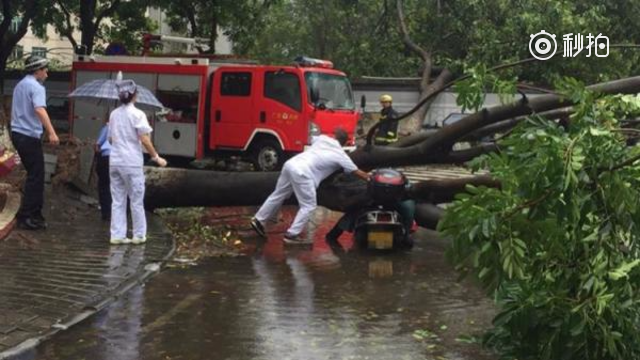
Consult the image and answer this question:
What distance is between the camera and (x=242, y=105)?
1791 cm

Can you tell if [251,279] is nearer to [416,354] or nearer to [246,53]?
[416,354]

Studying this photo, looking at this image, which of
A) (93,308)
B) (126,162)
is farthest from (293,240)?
(93,308)

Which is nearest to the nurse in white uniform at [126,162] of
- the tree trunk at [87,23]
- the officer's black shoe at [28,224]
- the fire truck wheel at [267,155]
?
the officer's black shoe at [28,224]

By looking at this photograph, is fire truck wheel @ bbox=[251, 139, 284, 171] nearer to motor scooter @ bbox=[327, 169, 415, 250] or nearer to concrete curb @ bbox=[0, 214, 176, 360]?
motor scooter @ bbox=[327, 169, 415, 250]

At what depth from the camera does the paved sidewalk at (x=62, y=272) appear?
5676 mm

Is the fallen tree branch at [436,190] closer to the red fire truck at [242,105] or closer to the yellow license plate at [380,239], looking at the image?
the yellow license plate at [380,239]

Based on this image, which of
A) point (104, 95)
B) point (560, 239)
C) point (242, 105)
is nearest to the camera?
point (560, 239)

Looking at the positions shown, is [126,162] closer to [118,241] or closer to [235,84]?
[118,241]

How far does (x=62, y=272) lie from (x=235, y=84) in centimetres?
1118

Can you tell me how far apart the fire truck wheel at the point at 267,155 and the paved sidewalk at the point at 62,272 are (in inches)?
283

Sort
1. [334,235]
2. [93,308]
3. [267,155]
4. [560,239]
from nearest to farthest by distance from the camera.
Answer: [560,239], [93,308], [334,235], [267,155]

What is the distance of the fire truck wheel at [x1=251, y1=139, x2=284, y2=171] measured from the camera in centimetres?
1741

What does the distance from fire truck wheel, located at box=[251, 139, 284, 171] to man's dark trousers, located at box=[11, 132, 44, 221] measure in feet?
28.0

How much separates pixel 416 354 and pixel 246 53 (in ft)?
81.3
